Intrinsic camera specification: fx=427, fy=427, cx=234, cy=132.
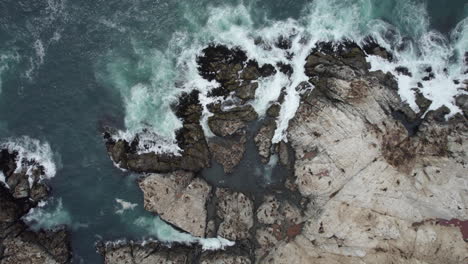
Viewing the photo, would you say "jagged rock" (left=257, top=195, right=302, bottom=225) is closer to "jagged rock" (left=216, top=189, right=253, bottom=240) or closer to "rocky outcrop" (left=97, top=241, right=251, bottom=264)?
"jagged rock" (left=216, top=189, right=253, bottom=240)

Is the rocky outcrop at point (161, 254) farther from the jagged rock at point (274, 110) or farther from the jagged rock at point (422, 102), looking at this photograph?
the jagged rock at point (422, 102)

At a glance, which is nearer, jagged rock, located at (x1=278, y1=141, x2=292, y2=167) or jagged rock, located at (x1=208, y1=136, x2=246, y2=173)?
jagged rock, located at (x1=208, y1=136, x2=246, y2=173)

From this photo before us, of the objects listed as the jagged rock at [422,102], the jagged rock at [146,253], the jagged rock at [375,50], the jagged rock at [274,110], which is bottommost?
the jagged rock at [146,253]

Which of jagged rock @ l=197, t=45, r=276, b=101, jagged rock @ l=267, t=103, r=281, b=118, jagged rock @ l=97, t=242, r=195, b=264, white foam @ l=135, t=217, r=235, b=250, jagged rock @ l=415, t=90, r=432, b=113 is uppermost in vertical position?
jagged rock @ l=197, t=45, r=276, b=101

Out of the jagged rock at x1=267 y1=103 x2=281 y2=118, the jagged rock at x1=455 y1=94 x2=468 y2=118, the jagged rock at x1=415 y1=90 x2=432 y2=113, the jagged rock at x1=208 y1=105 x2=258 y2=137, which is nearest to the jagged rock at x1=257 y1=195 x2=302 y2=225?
the jagged rock at x1=208 y1=105 x2=258 y2=137

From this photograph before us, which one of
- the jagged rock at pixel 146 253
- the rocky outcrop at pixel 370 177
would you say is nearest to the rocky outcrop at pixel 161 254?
the jagged rock at pixel 146 253

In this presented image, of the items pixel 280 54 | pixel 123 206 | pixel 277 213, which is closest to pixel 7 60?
pixel 123 206
